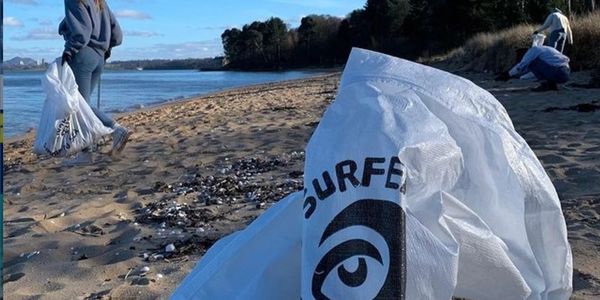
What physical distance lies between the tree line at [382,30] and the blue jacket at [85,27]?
18676 mm

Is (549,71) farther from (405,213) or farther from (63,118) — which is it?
(405,213)

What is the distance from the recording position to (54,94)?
6.29 metres

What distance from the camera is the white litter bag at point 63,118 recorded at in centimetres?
630

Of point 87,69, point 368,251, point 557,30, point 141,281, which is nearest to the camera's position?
point 368,251

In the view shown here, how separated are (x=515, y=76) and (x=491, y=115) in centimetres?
1245

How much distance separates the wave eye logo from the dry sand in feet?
4.52

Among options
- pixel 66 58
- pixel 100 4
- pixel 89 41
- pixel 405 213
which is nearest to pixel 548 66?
pixel 100 4

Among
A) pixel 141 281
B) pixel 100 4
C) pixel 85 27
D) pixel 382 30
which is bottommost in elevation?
pixel 141 281

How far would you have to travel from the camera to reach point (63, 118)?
20.8 feet

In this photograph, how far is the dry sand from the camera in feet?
10.6

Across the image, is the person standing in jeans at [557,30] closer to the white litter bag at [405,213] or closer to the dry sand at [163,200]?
the dry sand at [163,200]

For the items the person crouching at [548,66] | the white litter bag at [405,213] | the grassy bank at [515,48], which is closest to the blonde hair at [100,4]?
the white litter bag at [405,213]

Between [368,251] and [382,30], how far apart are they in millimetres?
66675

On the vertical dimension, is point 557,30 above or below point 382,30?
below
